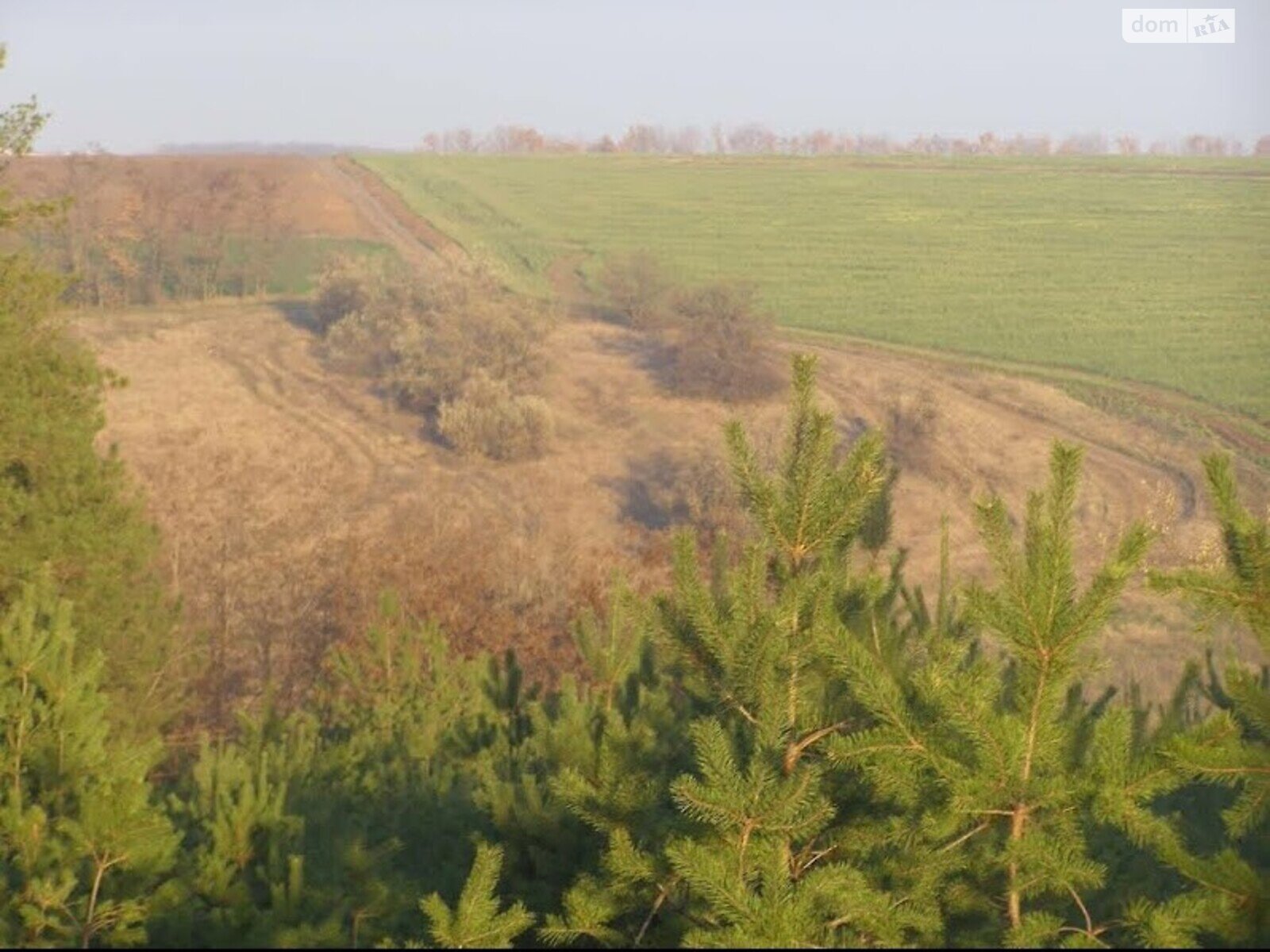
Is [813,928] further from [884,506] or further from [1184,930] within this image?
[884,506]

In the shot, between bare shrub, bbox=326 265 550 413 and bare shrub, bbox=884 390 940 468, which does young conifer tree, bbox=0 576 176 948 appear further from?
bare shrub, bbox=326 265 550 413

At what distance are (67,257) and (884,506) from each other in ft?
124

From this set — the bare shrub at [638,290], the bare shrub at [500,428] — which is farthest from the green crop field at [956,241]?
the bare shrub at [500,428]

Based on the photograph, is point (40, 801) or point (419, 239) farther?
point (419, 239)

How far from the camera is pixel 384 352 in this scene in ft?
107

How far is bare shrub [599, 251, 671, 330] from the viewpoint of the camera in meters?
36.7

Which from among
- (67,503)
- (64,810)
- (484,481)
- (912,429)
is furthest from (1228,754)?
(912,429)

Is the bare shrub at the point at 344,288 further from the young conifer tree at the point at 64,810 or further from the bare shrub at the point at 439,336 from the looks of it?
the young conifer tree at the point at 64,810

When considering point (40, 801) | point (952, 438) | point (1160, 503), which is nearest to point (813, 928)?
point (40, 801)

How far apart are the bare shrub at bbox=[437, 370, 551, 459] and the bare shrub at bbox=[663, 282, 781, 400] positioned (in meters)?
4.50

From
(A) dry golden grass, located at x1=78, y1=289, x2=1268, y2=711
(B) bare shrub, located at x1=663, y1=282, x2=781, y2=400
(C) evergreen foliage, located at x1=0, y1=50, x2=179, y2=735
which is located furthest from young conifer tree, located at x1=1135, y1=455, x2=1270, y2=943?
(B) bare shrub, located at x1=663, y1=282, x2=781, y2=400

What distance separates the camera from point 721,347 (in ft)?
104

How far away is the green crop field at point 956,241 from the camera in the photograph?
34156 millimetres

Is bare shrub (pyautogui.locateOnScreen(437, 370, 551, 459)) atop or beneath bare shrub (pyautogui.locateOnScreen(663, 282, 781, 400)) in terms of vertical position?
beneath
